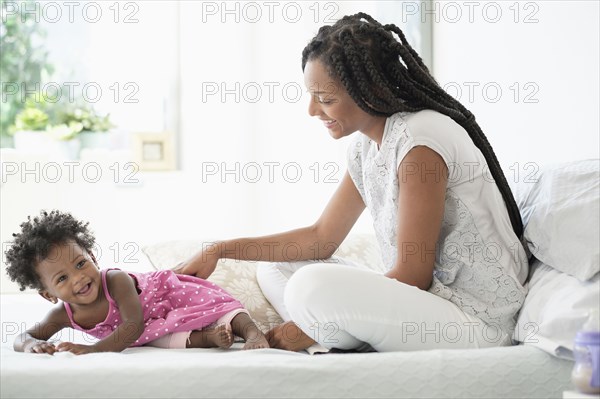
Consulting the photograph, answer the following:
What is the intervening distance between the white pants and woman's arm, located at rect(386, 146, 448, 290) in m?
0.05

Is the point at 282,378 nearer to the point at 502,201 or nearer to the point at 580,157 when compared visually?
the point at 502,201

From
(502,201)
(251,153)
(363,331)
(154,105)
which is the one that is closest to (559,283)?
(502,201)

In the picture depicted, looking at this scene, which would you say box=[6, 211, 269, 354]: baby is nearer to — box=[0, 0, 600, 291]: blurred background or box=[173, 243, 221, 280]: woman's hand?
box=[173, 243, 221, 280]: woman's hand

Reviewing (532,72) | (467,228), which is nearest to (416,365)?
(467,228)

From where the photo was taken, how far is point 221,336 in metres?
1.97

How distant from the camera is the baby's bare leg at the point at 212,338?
1955 millimetres

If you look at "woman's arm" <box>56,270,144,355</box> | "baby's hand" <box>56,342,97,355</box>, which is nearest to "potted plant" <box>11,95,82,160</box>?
"woman's arm" <box>56,270,144,355</box>

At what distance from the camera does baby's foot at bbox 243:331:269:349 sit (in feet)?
6.15

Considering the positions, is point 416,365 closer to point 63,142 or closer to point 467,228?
point 467,228

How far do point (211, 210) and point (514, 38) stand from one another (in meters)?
2.23

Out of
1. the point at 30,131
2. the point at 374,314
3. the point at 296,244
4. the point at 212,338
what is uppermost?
the point at 30,131

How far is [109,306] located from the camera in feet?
6.59

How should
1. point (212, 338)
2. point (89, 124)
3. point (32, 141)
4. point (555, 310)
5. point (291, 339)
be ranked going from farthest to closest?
point (89, 124) < point (32, 141) < point (212, 338) < point (291, 339) < point (555, 310)

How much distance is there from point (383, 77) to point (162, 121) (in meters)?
2.91
